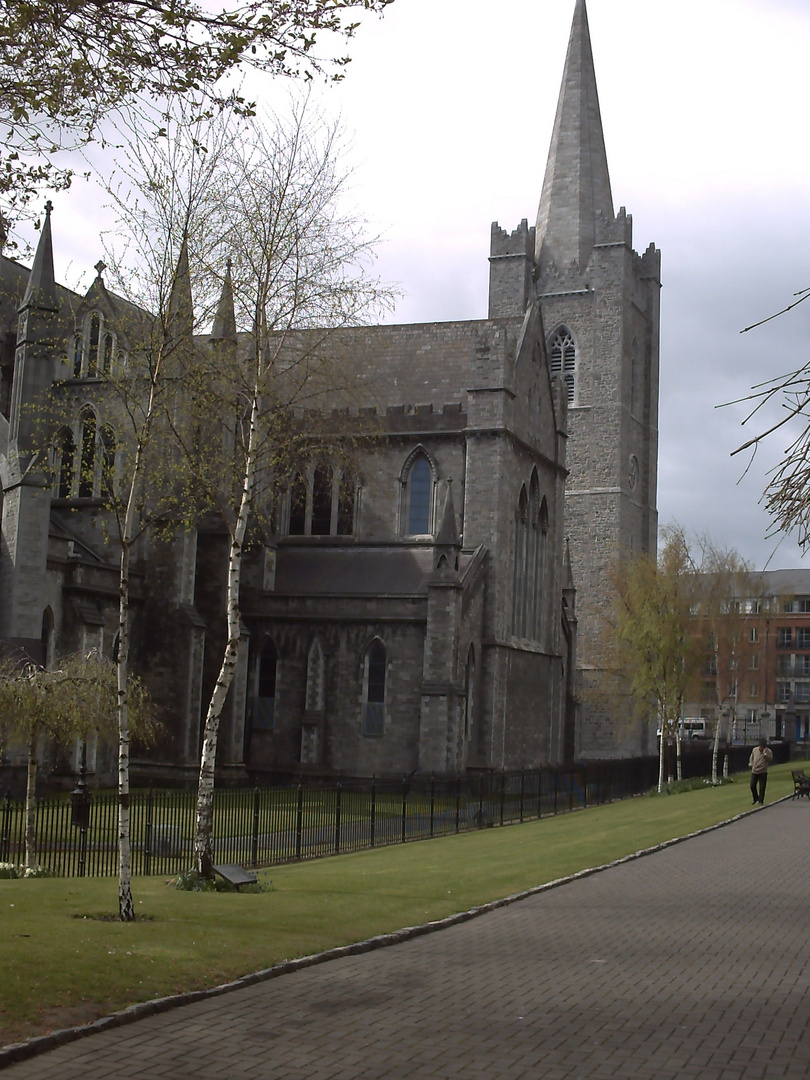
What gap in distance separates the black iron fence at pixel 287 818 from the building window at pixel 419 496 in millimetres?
9583

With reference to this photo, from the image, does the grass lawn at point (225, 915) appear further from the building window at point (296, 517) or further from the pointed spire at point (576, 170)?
the pointed spire at point (576, 170)

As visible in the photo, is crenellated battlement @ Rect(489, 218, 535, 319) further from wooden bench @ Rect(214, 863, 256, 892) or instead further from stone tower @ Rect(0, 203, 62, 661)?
wooden bench @ Rect(214, 863, 256, 892)

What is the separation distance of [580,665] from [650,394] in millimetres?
17512

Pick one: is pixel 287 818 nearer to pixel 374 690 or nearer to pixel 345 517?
pixel 374 690

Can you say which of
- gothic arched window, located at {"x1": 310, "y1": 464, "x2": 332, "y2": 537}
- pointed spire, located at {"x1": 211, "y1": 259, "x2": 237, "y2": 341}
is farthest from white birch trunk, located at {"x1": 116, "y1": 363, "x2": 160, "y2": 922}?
gothic arched window, located at {"x1": 310, "y1": 464, "x2": 332, "y2": 537}

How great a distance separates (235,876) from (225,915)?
2.47 metres

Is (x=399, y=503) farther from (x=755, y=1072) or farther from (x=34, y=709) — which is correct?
(x=755, y=1072)

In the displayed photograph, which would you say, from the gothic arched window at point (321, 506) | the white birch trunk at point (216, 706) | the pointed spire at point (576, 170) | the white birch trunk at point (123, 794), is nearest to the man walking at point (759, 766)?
the gothic arched window at point (321, 506)

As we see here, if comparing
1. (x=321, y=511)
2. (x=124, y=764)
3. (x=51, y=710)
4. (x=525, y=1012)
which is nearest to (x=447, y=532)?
(x=321, y=511)

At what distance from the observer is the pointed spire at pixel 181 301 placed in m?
14.8

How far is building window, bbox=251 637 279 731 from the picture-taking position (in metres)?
38.5

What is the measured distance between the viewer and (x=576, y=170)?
71.9m

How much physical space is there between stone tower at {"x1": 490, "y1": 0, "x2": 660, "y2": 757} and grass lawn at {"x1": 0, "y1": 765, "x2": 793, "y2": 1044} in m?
40.9

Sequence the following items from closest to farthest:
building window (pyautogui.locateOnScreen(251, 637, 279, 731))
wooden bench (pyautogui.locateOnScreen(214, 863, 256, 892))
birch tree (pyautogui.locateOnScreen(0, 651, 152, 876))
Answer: wooden bench (pyautogui.locateOnScreen(214, 863, 256, 892))
birch tree (pyautogui.locateOnScreen(0, 651, 152, 876))
building window (pyautogui.locateOnScreen(251, 637, 279, 731))
